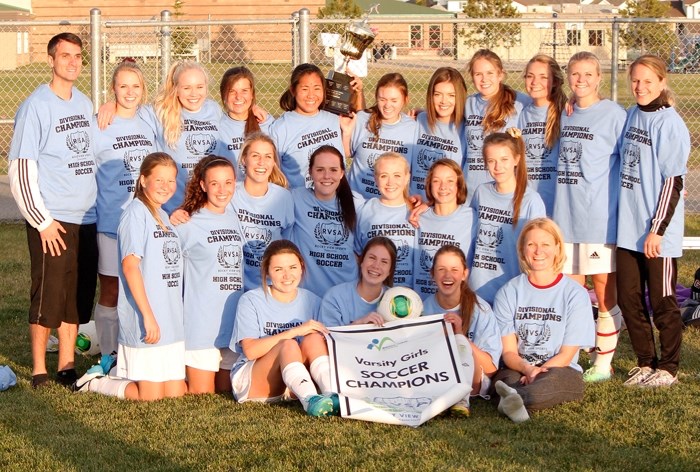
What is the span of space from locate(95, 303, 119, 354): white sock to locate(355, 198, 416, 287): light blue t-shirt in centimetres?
177

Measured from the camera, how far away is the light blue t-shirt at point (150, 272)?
600cm

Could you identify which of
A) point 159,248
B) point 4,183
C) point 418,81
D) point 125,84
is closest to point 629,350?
point 159,248

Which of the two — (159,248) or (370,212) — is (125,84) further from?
(370,212)

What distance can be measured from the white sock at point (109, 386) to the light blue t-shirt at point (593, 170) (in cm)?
299

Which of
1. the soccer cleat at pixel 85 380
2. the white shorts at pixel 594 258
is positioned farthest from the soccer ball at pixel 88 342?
the white shorts at pixel 594 258

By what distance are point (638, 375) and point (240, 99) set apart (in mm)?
3147

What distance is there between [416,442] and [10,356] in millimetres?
3442

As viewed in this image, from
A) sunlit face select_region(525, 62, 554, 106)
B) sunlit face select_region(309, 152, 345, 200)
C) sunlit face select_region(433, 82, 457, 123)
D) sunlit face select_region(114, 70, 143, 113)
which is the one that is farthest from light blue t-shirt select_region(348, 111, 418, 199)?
sunlit face select_region(114, 70, 143, 113)

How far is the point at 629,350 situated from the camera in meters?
7.47

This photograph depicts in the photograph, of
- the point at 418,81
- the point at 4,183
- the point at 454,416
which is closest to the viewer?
the point at 454,416

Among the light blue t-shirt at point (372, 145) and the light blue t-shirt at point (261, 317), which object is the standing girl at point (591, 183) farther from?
the light blue t-shirt at point (261, 317)

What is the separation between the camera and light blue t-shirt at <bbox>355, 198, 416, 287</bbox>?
654 cm

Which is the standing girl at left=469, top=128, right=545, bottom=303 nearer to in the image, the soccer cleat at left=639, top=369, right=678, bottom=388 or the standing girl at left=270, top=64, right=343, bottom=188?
the soccer cleat at left=639, top=369, right=678, bottom=388

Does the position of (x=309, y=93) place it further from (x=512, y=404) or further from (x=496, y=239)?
(x=512, y=404)
